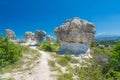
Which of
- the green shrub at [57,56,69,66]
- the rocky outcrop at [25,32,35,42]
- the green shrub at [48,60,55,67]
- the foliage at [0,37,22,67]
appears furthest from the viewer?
the rocky outcrop at [25,32,35,42]

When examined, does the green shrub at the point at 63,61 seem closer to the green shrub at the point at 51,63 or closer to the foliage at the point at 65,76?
the green shrub at the point at 51,63

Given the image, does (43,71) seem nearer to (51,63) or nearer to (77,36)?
(51,63)

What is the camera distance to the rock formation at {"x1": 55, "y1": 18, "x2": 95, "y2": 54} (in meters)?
47.0

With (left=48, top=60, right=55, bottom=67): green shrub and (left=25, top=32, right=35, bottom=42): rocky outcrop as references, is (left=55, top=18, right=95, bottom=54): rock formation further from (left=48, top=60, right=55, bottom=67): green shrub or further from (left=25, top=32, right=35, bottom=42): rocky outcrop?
(left=25, top=32, right=35, bottom=42): rocky outcrop

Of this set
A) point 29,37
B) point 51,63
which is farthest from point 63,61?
point 29,37

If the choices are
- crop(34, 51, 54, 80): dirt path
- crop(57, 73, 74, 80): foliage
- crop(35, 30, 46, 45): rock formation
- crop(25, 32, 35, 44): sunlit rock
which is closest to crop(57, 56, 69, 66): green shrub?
crop(34, 51, 54, 80): dirt path

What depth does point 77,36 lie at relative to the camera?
47.1 meters

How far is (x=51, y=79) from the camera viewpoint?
2881cm

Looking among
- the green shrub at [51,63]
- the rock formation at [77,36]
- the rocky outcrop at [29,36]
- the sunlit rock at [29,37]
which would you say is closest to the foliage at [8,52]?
the green shrub at [51,63]

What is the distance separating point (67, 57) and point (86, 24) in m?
11.2

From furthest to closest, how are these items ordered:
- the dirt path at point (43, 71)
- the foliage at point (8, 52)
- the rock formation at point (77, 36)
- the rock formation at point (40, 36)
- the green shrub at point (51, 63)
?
the rock formation at point (40, 36) < the rock formation at point (77, 36) < the green shrub at point (51, 63) < the foliage at point (8, 52) < the dirt path at point (43, 71)

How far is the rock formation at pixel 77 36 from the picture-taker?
4700cm

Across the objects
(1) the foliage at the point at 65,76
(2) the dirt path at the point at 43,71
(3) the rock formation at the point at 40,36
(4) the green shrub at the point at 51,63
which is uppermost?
(3) the rock formation at the point at 40,36

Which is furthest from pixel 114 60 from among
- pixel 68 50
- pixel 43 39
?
pixel 43 39
